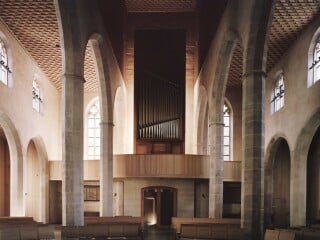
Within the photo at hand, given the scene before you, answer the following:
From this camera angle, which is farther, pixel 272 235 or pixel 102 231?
pixel 102 231

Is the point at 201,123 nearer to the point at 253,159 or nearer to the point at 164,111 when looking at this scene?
the point at 164,111

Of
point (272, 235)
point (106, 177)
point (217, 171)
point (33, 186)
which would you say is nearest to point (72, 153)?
point (272, 235)

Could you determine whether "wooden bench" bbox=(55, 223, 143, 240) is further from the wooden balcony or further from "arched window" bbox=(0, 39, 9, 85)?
"arched window" bbox=(0, 39, 9, 85)

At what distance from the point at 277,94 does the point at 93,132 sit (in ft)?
39.7

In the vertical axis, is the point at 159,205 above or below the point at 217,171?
A: below

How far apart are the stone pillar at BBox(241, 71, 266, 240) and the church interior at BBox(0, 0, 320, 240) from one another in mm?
32

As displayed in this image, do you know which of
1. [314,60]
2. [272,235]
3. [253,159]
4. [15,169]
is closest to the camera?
[272,235]

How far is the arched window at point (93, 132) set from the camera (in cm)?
2728

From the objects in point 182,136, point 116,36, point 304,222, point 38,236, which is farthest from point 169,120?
point 38,236

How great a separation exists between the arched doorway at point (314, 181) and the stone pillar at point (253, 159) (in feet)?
26.2

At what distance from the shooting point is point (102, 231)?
13188 millimetres

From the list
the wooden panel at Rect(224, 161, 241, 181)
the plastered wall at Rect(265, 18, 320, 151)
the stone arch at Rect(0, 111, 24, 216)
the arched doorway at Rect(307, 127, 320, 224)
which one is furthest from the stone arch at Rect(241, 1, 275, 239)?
the stone arch at Rect(0, 111, 24, 216)

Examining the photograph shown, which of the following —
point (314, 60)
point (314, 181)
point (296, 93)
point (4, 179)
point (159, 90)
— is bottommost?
point (4, 179)

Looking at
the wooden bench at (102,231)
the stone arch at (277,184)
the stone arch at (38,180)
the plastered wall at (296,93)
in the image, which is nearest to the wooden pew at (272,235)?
the wooden bench at (102,231)
